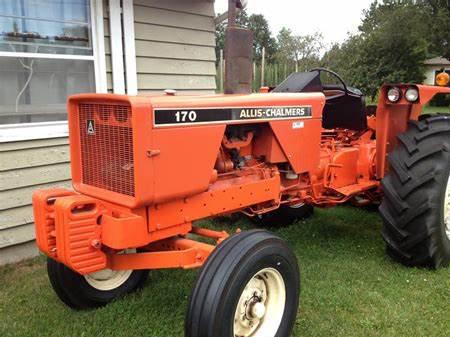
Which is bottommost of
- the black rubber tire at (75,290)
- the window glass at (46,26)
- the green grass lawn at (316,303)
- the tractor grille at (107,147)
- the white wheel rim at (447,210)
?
the green grass lawn at (316,303)

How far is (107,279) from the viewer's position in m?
3.40

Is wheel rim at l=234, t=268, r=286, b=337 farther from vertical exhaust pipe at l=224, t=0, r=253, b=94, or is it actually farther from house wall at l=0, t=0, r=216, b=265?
house wall at l=0, t=0, r=216, b=265

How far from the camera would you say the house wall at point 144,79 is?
4168 millimetres

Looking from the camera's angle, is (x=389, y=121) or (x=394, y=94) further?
(x=389, y=121)

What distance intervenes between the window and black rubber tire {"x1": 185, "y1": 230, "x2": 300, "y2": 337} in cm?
262

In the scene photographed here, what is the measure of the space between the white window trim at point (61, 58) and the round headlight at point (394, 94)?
8.78 ft

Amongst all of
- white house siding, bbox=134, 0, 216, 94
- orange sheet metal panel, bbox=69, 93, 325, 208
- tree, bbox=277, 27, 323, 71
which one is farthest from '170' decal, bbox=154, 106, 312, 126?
tree, bbox=277, 27, 323, 71

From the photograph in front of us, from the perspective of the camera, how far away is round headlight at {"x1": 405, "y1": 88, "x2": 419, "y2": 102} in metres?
3.87

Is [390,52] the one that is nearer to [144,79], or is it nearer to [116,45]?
[144,79]

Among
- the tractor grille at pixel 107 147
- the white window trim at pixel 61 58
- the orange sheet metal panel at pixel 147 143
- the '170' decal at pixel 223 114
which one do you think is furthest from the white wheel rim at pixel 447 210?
the white window trim at pixel 61 58

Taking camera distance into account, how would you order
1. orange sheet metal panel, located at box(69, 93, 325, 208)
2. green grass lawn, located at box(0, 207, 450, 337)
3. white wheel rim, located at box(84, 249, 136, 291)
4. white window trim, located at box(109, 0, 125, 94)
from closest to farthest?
orange sheet metal panel, located at box(69, 93, 325, 208)
green grass lawn, located at box(0, 207, 450, 337)
white wheel rim, located at box(84, 249, 136, 291)
white window trim, located at box(109, 0, 125, 94)

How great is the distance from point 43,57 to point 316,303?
3162 mm

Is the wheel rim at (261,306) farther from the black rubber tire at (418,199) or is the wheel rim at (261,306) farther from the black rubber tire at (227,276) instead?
→ the black rubber tire at (418,199)

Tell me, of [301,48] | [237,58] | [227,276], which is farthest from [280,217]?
[301,48]
